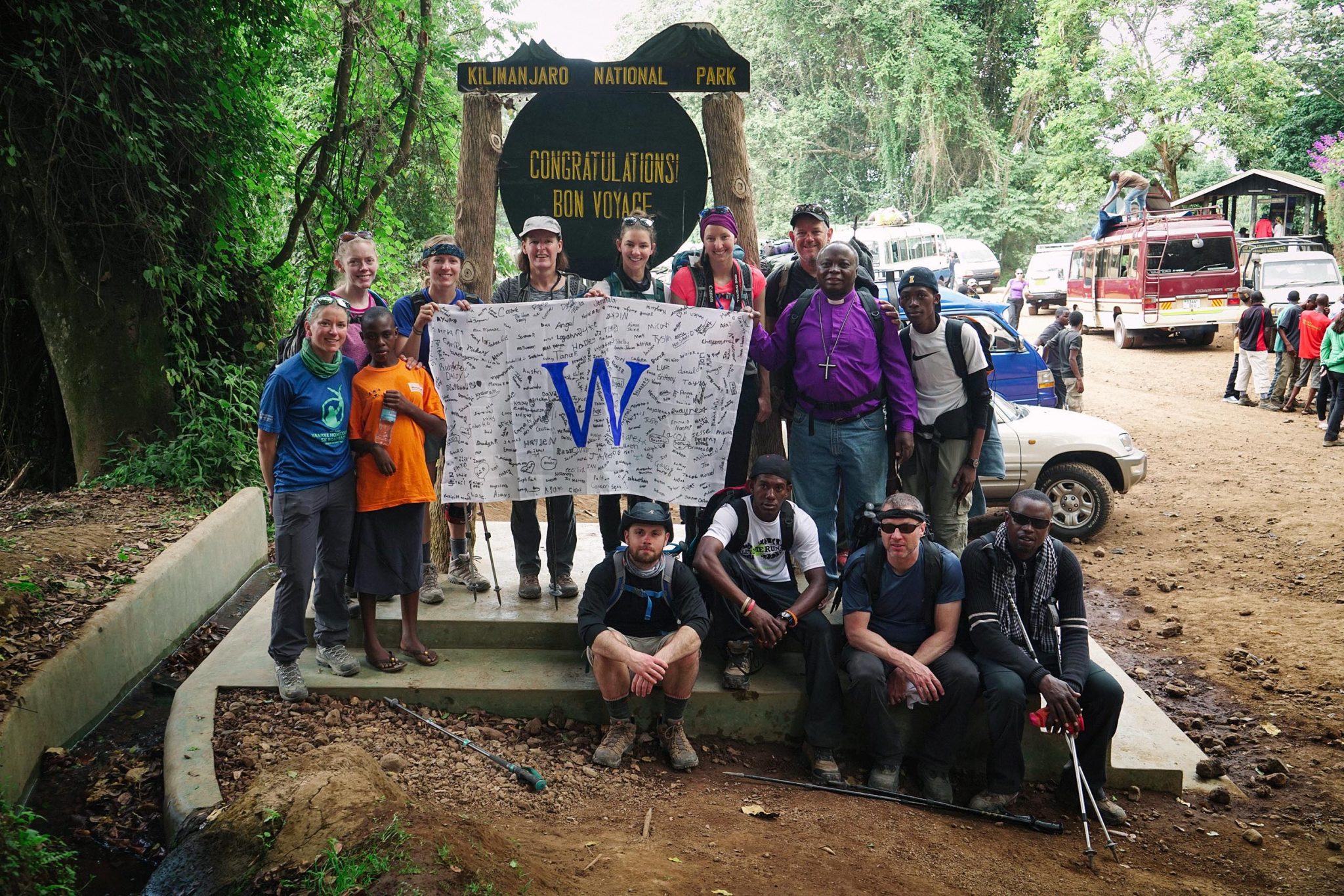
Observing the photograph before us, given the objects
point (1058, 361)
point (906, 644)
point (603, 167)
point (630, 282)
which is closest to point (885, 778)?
point (906, 644)

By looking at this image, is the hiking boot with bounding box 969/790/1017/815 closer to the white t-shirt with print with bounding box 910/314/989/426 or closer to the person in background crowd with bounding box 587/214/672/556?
the white t-shirt with print with bounding box 910/314/989/426

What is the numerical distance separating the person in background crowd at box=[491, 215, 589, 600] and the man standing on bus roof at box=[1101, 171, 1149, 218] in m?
22.0

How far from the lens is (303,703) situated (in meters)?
5.21

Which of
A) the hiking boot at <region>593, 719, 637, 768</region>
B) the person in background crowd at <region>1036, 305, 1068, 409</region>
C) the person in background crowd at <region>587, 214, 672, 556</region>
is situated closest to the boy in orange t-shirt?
the person in background crowd at <region>587, 214, 672, 556</region>

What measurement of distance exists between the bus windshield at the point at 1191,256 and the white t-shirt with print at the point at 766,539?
20061 mm

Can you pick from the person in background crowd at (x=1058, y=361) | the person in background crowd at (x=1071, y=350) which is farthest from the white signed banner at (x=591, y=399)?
the person in background crowd at (x=1071, y=350)

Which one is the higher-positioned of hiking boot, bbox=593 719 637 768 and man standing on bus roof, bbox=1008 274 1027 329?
man standing on bus roof, bbox=1008 274 1027 329

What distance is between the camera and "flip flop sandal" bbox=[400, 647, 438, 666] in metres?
5.59

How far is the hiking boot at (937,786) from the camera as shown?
201 inches

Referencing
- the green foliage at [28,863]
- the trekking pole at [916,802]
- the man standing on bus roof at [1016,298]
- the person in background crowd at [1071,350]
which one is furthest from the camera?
the man standing on bus roof at [1016,298]

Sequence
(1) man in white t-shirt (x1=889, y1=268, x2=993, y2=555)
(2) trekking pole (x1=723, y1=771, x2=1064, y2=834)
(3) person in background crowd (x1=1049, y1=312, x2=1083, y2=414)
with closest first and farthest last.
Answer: (2) trekking pole (x1=723, y1=771, x2=1064, y2=834) → (1) man in white t-shirt (x1=889, y1=268, x2=993, y2=555) → (3) person in background crowd (x1=1049, y1=312, x2=1083, y2=414)

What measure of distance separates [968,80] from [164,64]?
32457 millimetres

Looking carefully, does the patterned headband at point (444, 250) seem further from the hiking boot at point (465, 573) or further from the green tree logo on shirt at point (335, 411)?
the hiking boot at point (465, 573)

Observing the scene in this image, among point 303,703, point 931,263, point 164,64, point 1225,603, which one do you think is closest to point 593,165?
point 303,703
